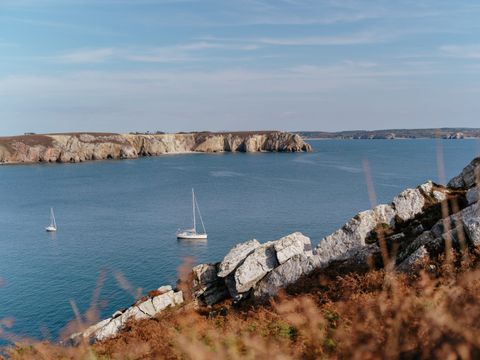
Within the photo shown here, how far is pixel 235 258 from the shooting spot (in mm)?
26078

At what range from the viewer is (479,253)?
42.9 feet

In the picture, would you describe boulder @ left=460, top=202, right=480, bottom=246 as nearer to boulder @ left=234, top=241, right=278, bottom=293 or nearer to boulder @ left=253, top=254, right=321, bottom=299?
boulder @ left=253, top=254, right=321, bottom=299

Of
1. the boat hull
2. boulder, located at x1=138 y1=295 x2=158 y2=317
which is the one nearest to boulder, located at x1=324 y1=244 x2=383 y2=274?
boulder, located at x1=138 y1=295 x2=158 y2=317

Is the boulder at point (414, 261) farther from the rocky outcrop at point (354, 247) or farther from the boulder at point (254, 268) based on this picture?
the boulder at point (254, 268)

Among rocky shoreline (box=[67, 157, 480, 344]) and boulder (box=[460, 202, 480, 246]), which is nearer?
boulder (box=[460, 202, 480, 246])

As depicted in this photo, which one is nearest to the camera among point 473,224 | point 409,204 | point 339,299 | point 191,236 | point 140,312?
point 339,299

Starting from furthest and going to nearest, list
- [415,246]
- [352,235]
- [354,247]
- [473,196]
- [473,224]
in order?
1. [352,235]
2. [354,247]
3. [473,196]
4. [415,246]
5. [473,224]

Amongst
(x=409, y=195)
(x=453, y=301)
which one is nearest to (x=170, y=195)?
(x=409, y=195)

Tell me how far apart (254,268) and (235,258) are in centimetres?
244

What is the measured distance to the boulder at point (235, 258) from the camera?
2541 cm

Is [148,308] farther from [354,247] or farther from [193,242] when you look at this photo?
[193,242]

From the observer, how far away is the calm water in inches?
1681

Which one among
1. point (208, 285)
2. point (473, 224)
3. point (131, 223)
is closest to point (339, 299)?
point (473, 224)

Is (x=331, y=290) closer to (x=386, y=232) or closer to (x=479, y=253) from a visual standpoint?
(x=479, y=253)
